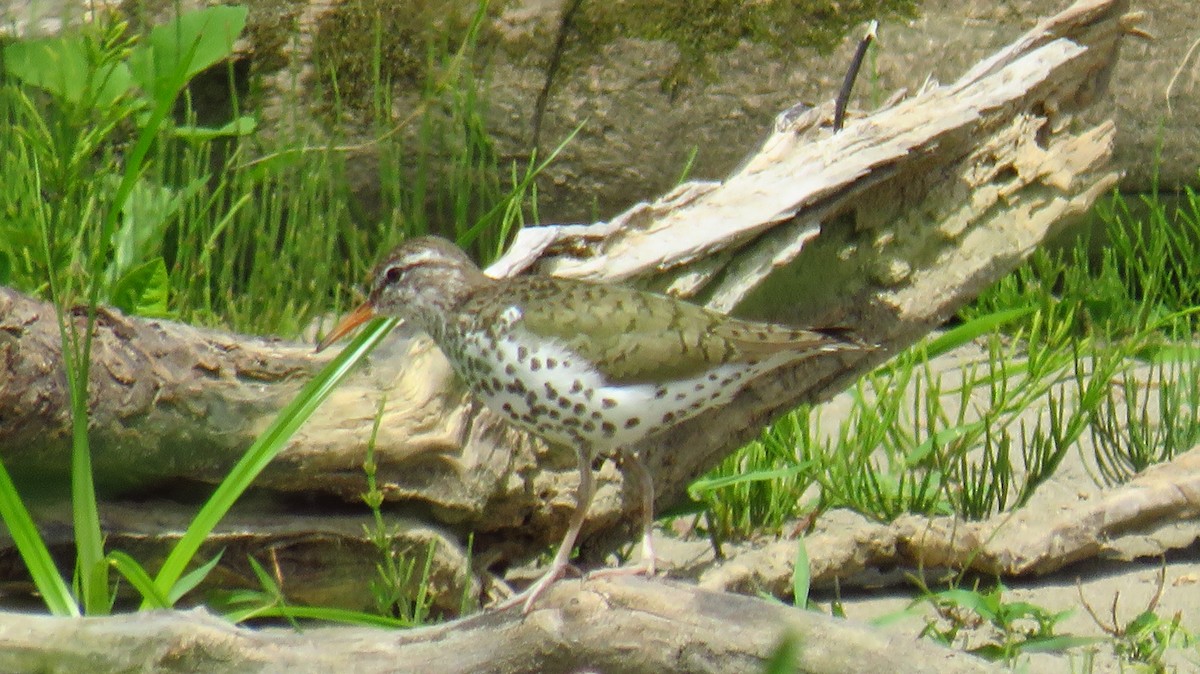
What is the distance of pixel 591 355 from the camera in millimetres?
3467

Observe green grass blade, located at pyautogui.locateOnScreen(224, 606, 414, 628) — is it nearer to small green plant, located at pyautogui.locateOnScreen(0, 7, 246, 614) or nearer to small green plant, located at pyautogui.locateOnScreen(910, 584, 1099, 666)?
small green plant, located at pyautogui.locateOnScreen(0, 7, 246, 614)

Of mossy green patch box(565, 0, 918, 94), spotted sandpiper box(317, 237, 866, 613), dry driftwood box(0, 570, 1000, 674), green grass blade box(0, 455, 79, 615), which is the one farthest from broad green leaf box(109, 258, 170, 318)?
mossy green patch box(565, 0, 918, 94)

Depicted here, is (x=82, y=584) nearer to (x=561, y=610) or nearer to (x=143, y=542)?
(x=143, y=542)

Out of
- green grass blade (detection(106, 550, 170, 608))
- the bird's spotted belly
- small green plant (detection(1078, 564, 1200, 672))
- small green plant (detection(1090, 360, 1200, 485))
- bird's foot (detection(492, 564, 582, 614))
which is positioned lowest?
small green plant (detection(1078, 564, 1200, 672))

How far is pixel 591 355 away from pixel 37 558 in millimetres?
1319

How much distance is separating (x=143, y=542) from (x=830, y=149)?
2.07 m

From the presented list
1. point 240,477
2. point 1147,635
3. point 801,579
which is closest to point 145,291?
point 240,477

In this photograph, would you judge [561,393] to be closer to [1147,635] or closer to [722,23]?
[1147,635]

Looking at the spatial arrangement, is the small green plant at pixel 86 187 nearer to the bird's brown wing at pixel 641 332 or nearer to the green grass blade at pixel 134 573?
the green grass blade at pixel 134 573

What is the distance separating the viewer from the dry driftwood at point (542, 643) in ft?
8.94

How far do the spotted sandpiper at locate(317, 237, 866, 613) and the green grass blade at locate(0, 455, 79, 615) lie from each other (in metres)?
1.00

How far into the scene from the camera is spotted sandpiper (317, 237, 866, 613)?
11.2 ft

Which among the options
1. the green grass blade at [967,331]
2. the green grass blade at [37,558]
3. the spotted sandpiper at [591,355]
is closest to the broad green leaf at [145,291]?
the spotted sandpiper at [591,355]

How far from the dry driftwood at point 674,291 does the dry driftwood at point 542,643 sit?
676mm
